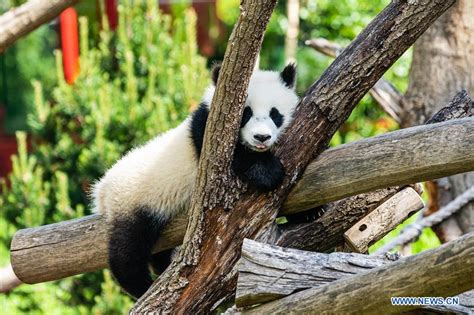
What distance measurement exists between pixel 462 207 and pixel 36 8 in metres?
2.48

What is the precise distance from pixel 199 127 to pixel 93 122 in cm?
251

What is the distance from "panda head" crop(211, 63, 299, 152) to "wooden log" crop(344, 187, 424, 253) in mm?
518

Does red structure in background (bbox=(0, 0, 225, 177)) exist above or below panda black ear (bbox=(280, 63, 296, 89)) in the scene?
below

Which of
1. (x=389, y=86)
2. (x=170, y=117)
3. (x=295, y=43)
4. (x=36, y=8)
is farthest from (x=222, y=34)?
(x=36, y=8)

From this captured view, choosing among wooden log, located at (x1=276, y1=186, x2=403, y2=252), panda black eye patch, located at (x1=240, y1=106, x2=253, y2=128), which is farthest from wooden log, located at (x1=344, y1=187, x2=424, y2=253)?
panda black eye patch, located at (x1=240, y1=106, x2=253, y2=128)

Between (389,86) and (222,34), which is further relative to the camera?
(222,34)

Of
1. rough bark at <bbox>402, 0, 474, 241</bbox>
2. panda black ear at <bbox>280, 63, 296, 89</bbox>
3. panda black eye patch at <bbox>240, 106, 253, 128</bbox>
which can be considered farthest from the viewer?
rough bark at <bbox>402, 0, 474, 241</bbox>

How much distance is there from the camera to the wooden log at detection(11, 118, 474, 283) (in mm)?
2607

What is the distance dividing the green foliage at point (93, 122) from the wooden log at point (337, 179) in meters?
2.04

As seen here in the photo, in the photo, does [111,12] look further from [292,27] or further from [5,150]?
[5,150]

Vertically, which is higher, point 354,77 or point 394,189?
point 354,77

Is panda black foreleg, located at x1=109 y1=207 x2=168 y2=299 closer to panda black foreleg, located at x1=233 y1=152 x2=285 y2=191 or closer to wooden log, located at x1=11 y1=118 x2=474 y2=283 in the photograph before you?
wooden log, located at x1=11 y1=118 x2=474 y2=283

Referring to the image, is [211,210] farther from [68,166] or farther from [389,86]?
[68,166]

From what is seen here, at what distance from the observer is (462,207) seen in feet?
14.5
